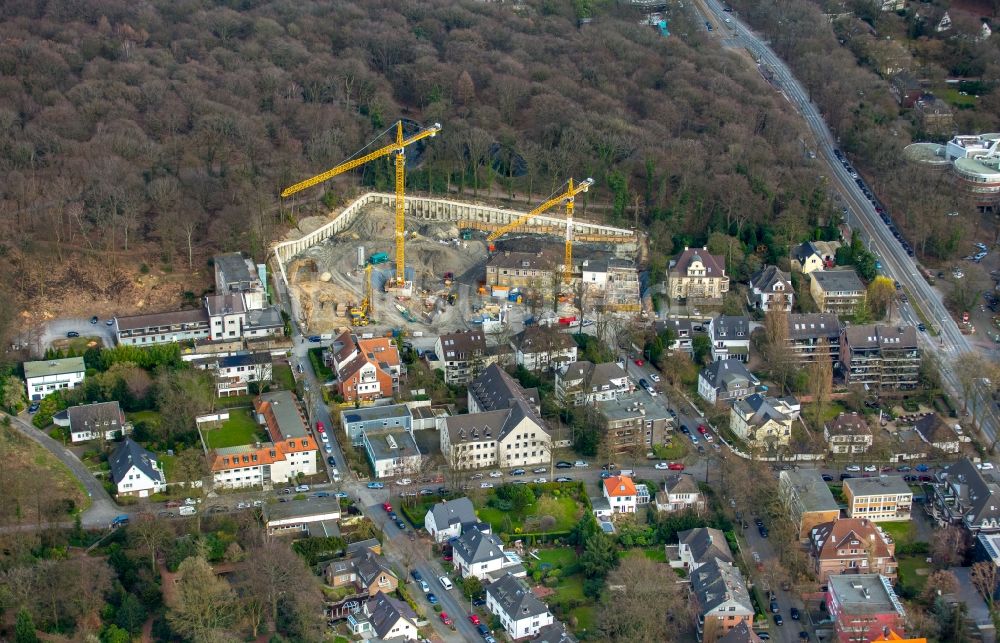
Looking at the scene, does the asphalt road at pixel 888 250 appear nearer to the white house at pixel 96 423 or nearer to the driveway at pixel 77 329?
→ the white house at pixel 96 423

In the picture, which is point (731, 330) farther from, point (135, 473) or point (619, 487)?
point (135, 473)

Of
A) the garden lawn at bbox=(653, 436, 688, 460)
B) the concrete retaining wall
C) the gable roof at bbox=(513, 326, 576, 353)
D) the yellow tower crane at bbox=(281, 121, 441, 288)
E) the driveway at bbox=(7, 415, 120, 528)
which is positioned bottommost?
the garden lawn at bbox=(653, 436, 688, 460)

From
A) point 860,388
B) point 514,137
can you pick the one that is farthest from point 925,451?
point 514,137

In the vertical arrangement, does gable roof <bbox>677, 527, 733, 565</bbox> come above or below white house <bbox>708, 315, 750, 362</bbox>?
below

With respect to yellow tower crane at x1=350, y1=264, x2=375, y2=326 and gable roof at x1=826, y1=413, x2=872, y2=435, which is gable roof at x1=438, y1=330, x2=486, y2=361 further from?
gable roof at x1=826, y1=413, x2=872, y2=435

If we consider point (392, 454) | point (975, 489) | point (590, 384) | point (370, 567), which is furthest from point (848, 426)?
point (370, 567)

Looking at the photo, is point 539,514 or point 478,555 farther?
point 539,514

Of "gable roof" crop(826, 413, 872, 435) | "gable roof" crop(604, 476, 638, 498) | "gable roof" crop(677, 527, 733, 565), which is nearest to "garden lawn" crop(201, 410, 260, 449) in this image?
"gable roof" crop(604, 476, 638, 498)
